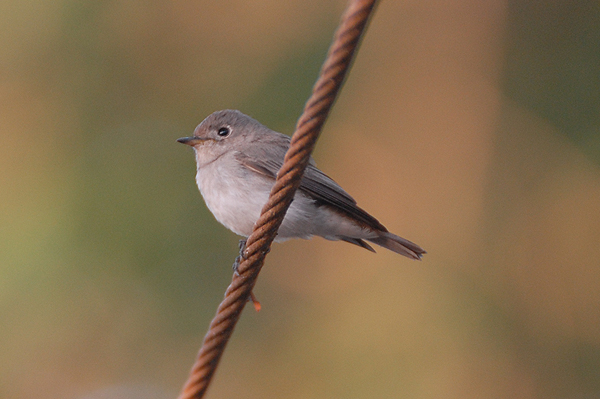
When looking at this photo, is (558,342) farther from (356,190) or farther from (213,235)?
(213,235)

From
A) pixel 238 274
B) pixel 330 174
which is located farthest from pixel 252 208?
pixel 330 174

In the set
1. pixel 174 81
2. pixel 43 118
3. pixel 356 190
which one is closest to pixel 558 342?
pixel 356 190

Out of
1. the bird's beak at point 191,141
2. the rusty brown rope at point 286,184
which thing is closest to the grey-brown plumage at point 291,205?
the bird's beak at point 191,141

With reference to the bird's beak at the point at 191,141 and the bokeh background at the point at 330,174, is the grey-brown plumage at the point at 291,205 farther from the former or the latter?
the bokeh background at the point at 330,174

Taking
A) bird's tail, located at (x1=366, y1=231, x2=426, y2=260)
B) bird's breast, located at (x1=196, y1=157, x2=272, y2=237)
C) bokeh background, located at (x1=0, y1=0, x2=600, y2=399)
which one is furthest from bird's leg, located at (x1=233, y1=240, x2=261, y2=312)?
bokeh background, located at (x1=0, y1=0, x2=600, y2=399)

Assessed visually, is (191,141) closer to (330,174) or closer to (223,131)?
(223,131)
